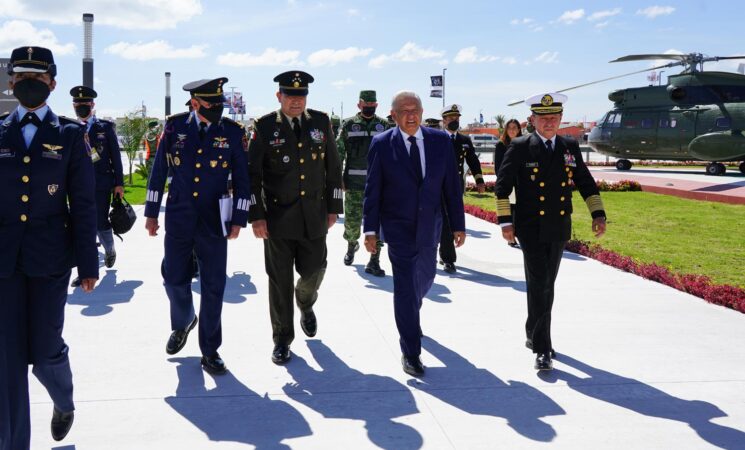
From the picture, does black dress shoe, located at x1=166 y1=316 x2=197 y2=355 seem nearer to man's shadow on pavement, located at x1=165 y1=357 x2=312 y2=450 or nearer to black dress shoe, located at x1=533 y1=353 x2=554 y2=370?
man's shadow on pavement, located at x1=165 y1=357 x2=312 y2=450

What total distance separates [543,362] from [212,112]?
9.51 feet

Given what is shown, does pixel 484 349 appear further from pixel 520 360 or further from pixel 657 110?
pixel 657 110

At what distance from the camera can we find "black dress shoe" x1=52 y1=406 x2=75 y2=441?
3.70 meters

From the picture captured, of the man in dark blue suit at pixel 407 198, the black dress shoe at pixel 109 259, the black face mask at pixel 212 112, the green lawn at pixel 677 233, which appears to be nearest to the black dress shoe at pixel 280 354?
the man in dark blue suit at pixel 407 198

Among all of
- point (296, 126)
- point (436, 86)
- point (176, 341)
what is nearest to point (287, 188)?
point (296, 126)

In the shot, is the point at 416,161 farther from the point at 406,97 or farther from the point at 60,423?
the point at 60,423

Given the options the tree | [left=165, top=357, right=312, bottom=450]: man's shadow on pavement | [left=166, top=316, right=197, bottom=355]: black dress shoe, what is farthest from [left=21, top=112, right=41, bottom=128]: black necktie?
the tree

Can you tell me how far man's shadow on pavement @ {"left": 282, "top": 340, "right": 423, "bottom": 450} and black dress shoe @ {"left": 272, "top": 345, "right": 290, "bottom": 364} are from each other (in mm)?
69

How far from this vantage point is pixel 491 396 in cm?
444

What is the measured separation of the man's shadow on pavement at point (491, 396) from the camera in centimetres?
401

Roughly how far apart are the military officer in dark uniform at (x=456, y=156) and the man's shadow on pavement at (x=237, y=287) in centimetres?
242

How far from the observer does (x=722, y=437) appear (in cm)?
384

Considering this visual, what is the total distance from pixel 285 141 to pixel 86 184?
189 centimetres

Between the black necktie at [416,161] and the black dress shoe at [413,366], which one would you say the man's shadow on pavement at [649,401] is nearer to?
the black dress shoe at [413,366]
